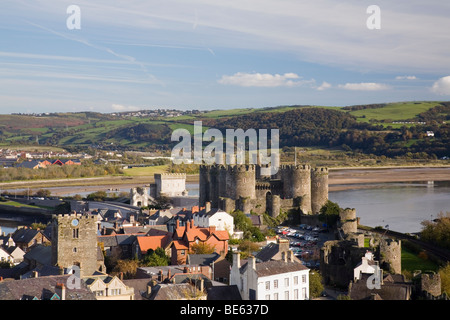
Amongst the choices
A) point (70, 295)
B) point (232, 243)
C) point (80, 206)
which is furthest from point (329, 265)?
point (80, 206)

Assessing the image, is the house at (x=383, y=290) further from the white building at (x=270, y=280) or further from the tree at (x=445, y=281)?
the tree at (x=445, y=281)

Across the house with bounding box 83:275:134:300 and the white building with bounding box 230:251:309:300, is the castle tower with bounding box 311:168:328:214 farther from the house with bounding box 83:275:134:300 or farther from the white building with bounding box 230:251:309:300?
the house with bounding box 83:275:134:300

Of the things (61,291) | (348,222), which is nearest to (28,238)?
(348,222)

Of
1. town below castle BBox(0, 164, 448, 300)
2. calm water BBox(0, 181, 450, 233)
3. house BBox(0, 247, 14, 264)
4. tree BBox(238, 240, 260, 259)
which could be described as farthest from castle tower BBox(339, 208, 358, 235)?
house BBox(0, 247, 14, 264)

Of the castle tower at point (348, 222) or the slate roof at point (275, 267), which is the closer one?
the slate roof at point (275, 267)

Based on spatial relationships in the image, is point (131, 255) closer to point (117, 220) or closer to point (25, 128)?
point (117, 220)

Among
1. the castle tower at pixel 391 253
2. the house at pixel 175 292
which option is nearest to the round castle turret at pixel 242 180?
the castle tower at pixel 391 253
